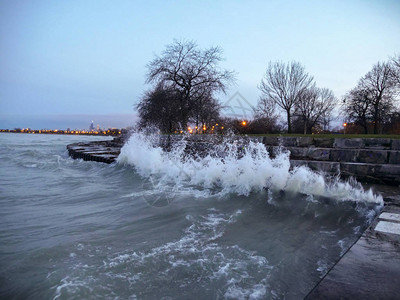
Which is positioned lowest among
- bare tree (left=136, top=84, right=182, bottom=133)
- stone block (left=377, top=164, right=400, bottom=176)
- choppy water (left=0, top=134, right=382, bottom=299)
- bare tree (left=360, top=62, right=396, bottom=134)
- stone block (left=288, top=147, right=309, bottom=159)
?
choppy water (left=0, top=134, right=382, bottom=299)

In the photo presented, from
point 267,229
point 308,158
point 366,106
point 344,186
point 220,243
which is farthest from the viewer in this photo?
point 366,106

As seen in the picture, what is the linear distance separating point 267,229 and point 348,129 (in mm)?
55465

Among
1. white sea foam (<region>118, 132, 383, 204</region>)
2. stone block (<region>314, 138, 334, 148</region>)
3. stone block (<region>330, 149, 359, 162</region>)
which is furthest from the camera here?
stone block (<region>314, 138, 334, 148</region>)

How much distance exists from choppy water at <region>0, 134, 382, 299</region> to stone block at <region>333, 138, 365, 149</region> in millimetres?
2806

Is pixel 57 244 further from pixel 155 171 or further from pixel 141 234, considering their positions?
pixel 155 171

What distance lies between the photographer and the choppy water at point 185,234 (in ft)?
7.55

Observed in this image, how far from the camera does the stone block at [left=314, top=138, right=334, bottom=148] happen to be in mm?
7812

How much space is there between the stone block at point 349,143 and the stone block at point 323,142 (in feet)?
0.49

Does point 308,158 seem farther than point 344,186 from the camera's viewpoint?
Yes

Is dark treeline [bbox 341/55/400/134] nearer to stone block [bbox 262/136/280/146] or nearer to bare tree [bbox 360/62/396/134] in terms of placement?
bare tree [bbox 360/62/396/134]

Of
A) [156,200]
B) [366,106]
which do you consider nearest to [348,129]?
[366,106]

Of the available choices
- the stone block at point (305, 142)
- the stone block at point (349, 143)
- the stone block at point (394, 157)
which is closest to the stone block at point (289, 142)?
the stone block at point (305, 142)

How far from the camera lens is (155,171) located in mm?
9398

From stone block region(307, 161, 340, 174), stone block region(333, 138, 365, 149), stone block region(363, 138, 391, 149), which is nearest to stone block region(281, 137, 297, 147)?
stone block region(333, 138, 365, 149)
